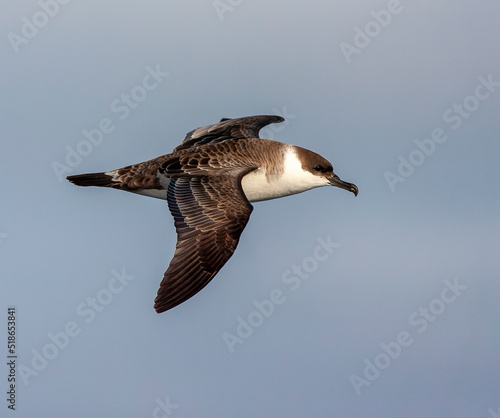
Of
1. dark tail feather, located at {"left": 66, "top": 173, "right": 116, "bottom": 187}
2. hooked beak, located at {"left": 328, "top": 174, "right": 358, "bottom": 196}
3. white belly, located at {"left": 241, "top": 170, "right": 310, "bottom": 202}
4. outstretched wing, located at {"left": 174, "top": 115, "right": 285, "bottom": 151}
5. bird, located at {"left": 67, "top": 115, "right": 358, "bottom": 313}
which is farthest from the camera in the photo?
outstretched wing, located at {"left": 174, "top": 115, "right": 285, "bottom": 151}

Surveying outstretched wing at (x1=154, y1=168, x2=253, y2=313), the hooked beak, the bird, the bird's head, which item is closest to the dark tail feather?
the bird

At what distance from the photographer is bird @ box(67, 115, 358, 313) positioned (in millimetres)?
11461

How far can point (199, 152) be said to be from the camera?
43.2ft

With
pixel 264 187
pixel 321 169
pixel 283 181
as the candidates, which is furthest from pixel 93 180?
pixel 321 169

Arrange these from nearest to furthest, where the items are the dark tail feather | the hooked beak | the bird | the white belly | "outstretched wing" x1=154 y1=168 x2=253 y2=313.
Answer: "outstretched wing" x1=154 y1=168 x2=253 y2=313, the bird, the white belly, the dark tail feather, the hooked beak

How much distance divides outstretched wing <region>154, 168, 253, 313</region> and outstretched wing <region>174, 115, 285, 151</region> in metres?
1.96

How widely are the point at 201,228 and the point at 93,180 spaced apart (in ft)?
8.61

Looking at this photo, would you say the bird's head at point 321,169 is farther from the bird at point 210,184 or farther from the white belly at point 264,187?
the white belly at point 264,187

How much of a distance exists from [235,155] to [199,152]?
1.63 ft

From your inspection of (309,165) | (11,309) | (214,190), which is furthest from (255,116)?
(11,309)

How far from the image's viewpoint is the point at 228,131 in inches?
600

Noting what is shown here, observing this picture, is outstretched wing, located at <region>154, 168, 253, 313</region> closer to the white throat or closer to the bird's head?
the white throat

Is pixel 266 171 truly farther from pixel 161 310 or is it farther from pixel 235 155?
pixel 161 310

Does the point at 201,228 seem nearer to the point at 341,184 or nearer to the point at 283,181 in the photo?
the point at 283,181
